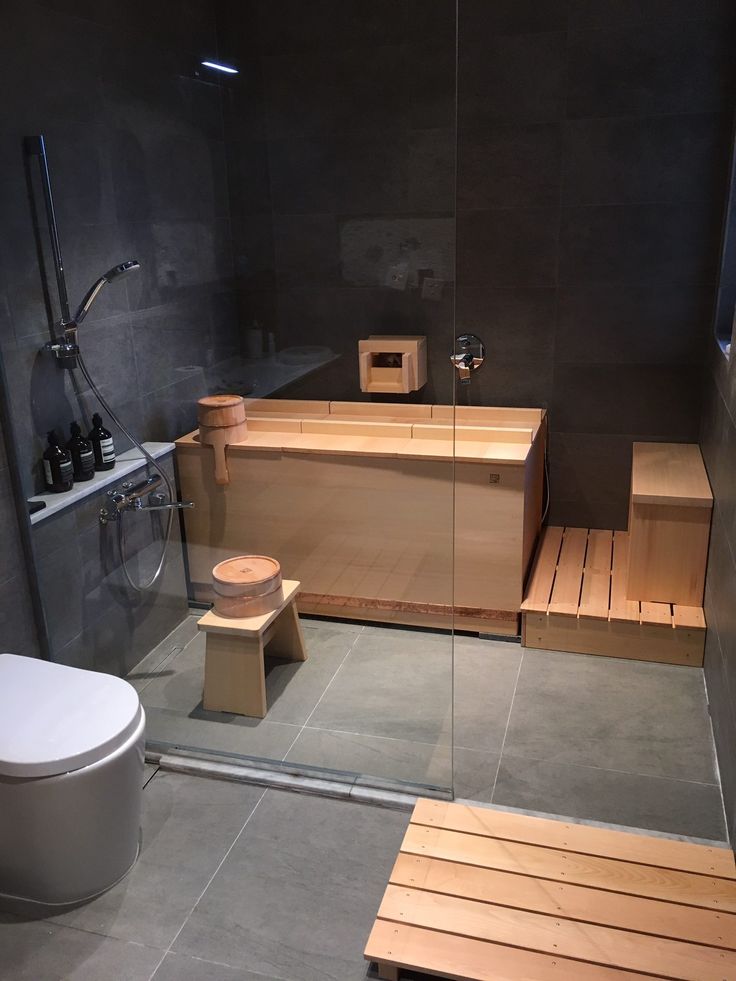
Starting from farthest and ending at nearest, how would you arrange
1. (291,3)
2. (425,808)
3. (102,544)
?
(102,544) < (425,808) < (291,3)

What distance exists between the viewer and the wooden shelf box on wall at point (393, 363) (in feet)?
7.18

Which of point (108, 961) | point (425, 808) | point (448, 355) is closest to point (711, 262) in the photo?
point (448, 355)

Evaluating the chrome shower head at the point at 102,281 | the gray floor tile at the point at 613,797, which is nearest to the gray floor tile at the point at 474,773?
the gray floor tile at the point at 613,797

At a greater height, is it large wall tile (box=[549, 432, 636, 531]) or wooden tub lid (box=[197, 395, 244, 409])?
wooden tub lid (box=[197, 395, 244, 409])

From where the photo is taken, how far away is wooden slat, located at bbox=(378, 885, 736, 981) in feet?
6.00

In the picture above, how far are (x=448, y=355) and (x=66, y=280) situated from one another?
108cm

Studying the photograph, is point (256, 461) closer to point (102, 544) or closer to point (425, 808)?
point (102, 544)

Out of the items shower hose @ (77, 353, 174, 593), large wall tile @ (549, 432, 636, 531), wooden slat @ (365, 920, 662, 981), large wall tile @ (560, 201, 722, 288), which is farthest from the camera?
large wall tile @ (549, 432, 636, 531)

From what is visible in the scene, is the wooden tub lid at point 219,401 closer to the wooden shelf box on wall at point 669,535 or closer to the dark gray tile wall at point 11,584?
the dark gray tile wall at point 11,584

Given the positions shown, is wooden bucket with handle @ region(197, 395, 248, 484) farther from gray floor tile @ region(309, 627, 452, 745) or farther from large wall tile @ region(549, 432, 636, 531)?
large wall tile @ region(549, 432, 636, 531)

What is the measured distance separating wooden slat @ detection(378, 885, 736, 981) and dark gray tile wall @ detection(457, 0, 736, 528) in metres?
1.84

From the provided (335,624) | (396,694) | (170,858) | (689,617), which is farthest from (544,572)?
(170,858)

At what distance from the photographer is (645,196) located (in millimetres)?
3361

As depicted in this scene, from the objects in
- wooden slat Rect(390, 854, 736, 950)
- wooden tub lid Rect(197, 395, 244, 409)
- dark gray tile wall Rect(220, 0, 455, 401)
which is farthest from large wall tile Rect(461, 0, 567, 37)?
wooden slat Rect(390, 854, 736, 950)
